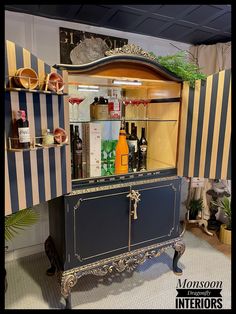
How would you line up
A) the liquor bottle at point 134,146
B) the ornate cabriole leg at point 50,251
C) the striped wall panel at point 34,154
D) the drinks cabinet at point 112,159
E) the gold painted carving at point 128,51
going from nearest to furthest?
the striped wall panel at point 34,154, the drinks cabinet at point 112,159, the gold painted carving at point 128,51, the ornate cabriole leg at point 50,251, the liquor bottle at point 134,146

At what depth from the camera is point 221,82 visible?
67.7 inches

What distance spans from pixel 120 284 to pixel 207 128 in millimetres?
1485

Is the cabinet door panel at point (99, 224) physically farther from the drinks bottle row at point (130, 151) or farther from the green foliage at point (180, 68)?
the green foliage at point (180, 68)

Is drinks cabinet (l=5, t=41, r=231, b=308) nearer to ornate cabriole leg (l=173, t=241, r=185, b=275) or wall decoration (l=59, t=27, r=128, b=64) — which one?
ornate cabriole leg (l=173, t=241, r=185, b=275)

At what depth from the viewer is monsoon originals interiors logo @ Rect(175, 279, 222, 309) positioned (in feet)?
6.07

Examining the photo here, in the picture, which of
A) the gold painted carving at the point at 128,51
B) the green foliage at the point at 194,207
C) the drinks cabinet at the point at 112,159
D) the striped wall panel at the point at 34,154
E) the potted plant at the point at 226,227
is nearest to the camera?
the striped wall panel at the point at 34,154

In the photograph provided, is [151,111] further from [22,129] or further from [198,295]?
[198,295]

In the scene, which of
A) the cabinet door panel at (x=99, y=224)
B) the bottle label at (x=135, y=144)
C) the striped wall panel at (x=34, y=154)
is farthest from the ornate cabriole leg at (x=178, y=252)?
the striped wall panel at (x=34, y=154)

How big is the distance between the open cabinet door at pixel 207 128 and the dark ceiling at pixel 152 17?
25.3 inches

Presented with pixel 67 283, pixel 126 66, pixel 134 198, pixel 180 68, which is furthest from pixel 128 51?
pixel 67 283

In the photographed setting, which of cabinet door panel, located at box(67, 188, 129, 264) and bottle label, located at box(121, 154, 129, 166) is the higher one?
bottle label, located at box(121, 154, 129, 166)

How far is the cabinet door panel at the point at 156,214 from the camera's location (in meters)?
1.90

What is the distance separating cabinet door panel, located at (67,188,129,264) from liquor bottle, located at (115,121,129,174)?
20cm

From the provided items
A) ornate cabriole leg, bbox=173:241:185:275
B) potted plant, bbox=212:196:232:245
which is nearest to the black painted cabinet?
ornate cabriole leg, bbox=173:241:185:275
